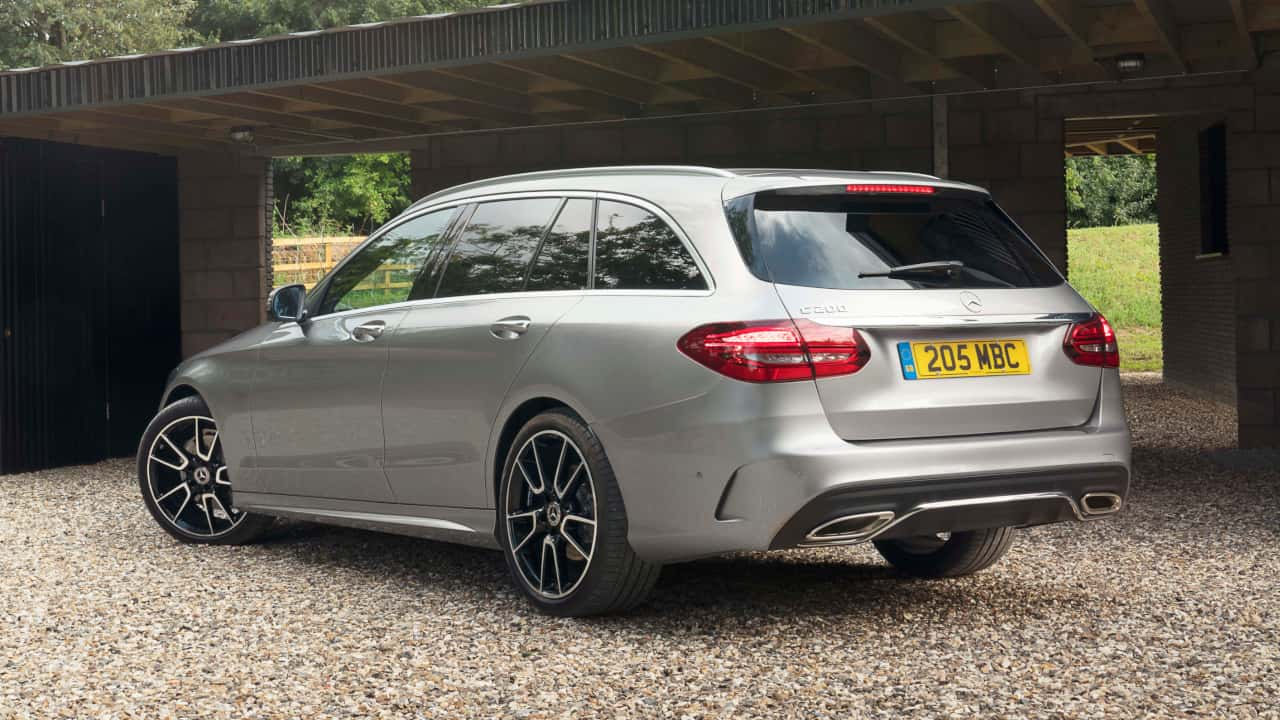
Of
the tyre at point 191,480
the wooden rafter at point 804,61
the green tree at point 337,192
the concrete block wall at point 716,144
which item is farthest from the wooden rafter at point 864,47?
the green tree at point 337,192

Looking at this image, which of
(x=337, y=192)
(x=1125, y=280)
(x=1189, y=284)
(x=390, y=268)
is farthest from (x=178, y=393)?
(x=337, y=192)

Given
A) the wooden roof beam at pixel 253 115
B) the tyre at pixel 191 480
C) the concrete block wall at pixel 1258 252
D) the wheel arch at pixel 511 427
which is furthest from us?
the concrete block wall at pixel 1258 252

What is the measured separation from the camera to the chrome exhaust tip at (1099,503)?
16.5 ft

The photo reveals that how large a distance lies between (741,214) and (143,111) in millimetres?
7118

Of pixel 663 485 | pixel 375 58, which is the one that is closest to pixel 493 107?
pixel 375 58

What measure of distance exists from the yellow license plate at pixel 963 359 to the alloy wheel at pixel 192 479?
12.6 ft

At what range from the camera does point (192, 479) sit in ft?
24.3

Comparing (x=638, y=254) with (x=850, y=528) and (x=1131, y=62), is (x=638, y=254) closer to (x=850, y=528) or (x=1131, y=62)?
(x=850, y=528)

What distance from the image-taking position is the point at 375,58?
354 inches

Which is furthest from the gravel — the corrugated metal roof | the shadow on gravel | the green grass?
the green grass

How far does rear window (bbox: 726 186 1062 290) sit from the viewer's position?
4854 mm

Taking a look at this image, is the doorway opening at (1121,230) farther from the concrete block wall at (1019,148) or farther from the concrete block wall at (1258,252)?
the concrete block wall at (1258,252)

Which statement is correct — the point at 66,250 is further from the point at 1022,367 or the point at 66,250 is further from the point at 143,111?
the point at 1022,367

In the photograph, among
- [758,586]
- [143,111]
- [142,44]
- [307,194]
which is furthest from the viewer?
[307,194]
